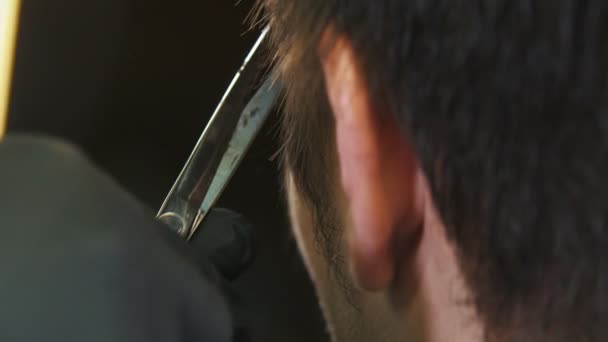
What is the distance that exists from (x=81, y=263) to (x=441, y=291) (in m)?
0.14

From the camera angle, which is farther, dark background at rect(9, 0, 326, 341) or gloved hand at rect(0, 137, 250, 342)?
dark background at rect(9, 0, 326, 341)

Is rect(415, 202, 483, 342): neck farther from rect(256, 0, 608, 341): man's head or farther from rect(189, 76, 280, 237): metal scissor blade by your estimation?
rect(189, 76, 280, 237): metal scissor blade

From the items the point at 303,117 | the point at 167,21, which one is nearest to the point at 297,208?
the point at 303,117

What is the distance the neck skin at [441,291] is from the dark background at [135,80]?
1.34 feet

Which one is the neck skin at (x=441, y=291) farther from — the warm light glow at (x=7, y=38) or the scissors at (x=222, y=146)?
the warm light glow at (x=7, y=38)

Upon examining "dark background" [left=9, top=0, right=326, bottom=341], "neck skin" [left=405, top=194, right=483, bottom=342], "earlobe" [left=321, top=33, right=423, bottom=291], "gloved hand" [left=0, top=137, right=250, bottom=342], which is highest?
"gloved hand" [left=0, top=137, right=250, bottom=342]

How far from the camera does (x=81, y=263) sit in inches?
8.2

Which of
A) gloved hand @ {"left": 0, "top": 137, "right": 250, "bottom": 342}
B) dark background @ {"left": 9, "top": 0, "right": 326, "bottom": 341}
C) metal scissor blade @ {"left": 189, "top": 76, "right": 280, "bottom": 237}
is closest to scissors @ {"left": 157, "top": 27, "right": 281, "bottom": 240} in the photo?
metal scissor blade @ {"left": 189, "top": 76, "right": 280, "bottom": 237}

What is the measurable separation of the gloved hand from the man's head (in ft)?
0.25

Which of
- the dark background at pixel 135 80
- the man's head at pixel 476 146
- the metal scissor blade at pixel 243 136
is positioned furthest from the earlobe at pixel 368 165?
the dark background at pixel 135 80

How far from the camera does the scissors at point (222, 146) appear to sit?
1.66 ft

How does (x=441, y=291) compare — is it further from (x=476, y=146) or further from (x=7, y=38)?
(x=7, y=38)

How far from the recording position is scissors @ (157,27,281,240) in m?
0.51

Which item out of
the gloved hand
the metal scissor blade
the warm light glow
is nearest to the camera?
the gloved hand
